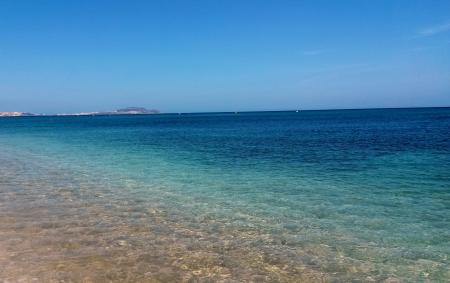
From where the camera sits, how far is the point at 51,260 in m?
7.36

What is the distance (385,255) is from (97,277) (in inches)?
214

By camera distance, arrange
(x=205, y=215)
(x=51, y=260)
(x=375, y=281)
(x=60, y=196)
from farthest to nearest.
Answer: (x=60, y=196) → (x=205, y=215) → (x=51, y=260) → (x=375, y=281)

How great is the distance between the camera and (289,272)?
22.3 ft

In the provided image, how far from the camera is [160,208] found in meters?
11.5

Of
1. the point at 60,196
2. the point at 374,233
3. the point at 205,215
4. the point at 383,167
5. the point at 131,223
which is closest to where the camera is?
the point at 374,233

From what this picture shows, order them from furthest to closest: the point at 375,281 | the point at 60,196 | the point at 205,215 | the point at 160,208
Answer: the point at 60,196 < the point at 160,208 < the point at 205,215 < the point at 375,281

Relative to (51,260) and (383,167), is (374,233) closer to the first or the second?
(51,260)

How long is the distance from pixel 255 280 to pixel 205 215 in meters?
4.27

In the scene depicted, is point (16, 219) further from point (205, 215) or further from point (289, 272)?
point (289, 272)

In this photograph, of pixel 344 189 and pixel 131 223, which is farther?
pixel 344 189

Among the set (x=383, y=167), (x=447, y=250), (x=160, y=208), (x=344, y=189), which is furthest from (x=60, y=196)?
(x=383, y=167)

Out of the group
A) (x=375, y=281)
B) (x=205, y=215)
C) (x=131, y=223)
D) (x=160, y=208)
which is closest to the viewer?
(x=375, y=281)

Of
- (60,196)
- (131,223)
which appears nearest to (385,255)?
(131,223)

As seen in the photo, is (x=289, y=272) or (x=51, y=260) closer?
(x=289, y=272)
